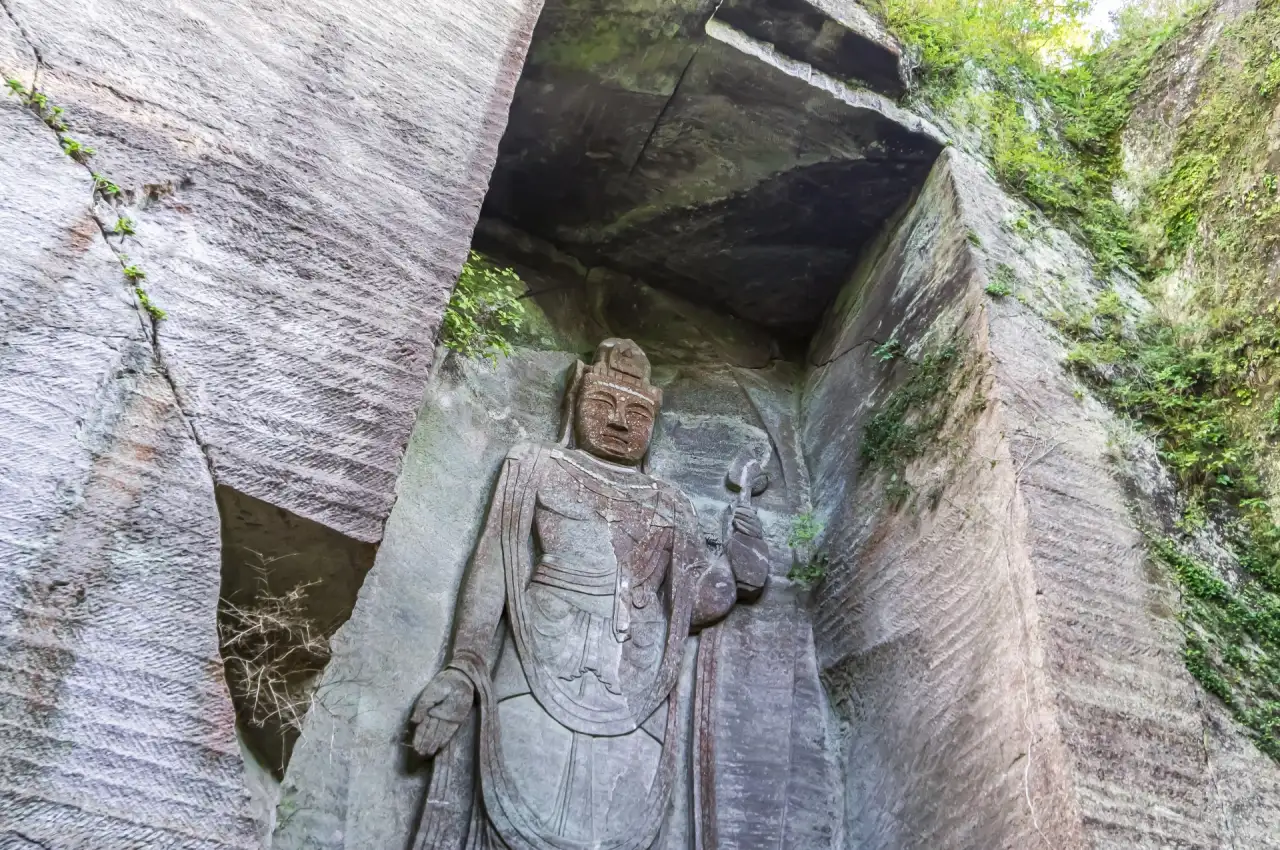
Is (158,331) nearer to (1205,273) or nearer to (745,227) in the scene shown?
(745,227)

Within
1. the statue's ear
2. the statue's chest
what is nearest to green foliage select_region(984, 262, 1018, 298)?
the statue's chest

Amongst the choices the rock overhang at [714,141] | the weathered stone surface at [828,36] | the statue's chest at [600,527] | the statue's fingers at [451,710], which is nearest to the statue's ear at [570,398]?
the statue's chest at [600,527]

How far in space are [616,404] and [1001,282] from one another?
183 centimetres

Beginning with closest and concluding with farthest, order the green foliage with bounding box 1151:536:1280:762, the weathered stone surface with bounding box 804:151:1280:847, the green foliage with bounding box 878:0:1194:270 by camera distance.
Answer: the weathered stone surface with bounding box 804:151:1280:847, the green foliage with bounding box 1151:536:1280:762, the green foliage with bounding box 878:0:1194:270

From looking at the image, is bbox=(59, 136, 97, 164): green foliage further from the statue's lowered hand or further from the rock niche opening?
the statue's lowered hand

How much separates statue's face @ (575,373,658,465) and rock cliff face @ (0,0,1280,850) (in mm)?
223

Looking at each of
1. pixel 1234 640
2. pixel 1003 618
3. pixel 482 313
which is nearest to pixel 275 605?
pixel 1003 618

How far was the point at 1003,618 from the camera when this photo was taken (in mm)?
3543

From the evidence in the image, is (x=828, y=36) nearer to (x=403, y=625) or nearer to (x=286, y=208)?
(x=286, y=208)

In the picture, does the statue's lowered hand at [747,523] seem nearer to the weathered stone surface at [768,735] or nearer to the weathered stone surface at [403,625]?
the weathered stone surface at [768,735]

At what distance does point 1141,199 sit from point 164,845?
17.4 feet

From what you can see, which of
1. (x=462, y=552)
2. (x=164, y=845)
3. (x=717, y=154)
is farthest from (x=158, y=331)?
(x=717, y=154)

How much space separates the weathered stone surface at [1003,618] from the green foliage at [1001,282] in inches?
1.9

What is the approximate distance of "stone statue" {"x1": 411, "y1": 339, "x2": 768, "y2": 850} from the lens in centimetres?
356
